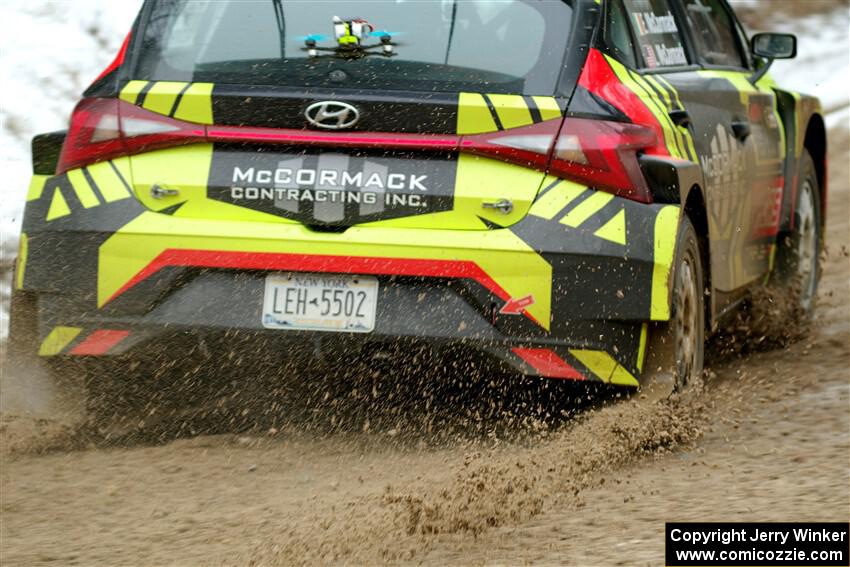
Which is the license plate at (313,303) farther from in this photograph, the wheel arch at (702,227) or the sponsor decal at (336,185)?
the wheel arch at (702,227)

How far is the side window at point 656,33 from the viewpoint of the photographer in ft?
21.0

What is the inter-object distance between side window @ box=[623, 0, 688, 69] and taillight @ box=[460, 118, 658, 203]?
90 cm

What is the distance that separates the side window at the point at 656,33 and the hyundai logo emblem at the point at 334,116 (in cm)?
130

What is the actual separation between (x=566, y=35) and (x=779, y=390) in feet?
6.25

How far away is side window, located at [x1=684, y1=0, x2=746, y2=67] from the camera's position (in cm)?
746

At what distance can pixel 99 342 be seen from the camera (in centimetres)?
557

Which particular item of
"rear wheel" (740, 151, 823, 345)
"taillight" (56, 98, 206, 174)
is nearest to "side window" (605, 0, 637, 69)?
"taillight" (56, 98, 206, 174)

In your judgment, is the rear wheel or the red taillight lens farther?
the rear wheel

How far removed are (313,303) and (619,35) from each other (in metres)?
1.49

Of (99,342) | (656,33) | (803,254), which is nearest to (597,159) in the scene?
(656,33)

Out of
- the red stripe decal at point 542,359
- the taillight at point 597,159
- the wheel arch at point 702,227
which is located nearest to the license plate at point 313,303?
the red stripe decal at point 542,359

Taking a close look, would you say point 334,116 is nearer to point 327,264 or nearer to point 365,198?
point 365,198

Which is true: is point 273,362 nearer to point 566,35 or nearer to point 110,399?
point 110,399

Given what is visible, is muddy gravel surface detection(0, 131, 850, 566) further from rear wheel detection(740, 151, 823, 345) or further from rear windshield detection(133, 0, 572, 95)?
rear wheel detection(740, 151, 823, 345)
